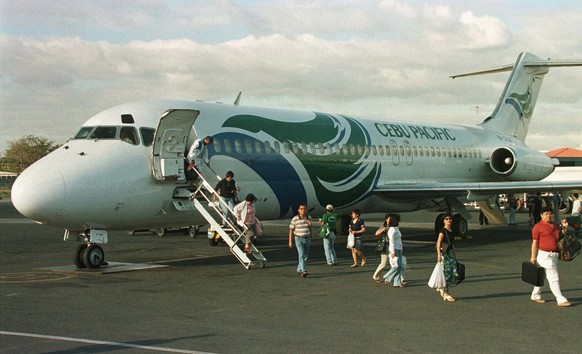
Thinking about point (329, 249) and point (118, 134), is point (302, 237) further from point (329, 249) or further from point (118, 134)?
point (118, 134)

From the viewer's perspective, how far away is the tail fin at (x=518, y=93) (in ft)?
104

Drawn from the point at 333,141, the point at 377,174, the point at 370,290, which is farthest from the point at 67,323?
the point at 377,174

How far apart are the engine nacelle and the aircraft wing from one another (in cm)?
587

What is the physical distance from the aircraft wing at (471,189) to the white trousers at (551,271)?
11.7 metres

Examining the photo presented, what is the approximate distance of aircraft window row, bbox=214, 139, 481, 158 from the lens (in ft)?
60.6

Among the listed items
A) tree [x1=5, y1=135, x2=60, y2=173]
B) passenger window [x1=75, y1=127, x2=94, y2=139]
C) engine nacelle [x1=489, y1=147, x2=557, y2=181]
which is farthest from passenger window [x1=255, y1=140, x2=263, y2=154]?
tree [x1=5, y1=135, x2=60, y2=173]

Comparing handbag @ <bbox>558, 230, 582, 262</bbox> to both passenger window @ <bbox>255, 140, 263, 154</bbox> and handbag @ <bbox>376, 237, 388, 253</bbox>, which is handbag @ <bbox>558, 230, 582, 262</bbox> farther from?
passenger window @ <bbox>255, 140, 263, 154</bbox>

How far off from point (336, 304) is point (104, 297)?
375 centimetres

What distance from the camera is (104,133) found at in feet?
54.4

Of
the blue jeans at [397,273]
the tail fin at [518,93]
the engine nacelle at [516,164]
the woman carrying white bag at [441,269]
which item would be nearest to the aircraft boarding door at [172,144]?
the blue jeans at [397,273]

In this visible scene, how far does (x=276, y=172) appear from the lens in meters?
19.4

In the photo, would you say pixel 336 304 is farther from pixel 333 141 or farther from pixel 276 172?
pixel 333 141

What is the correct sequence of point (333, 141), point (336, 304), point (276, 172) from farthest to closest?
point (333, 141)
point (276, 172)
point (336, 304)

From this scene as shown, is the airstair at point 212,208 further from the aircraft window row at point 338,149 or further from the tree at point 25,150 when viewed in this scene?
the tree at point 25,150
